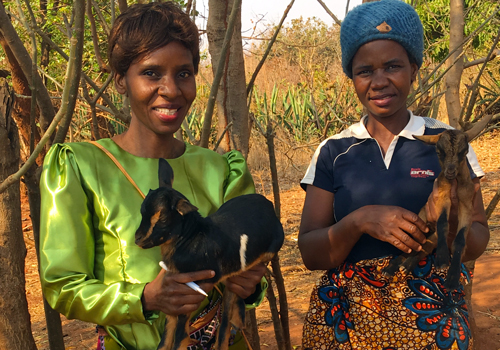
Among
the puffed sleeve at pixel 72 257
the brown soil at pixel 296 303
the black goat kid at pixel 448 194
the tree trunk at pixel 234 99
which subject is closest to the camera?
the puffed sleeve at pixel 72 257

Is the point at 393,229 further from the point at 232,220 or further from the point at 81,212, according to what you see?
the point at 81,212

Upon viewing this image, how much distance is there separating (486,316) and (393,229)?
137 inches

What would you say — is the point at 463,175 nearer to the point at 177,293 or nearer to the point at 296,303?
the point at 177,293

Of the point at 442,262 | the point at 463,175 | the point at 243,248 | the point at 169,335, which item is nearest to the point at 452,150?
the point at 463,175

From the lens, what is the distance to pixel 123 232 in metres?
2.10

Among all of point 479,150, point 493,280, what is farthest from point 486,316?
point 479,150

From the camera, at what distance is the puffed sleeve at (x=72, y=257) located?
193 cm

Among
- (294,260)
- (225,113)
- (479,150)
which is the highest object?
(225,113)

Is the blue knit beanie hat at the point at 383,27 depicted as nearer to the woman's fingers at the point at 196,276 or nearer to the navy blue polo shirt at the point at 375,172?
the navy blue polo shirt at the point at 375,172

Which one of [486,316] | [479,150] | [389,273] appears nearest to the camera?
[389,273]

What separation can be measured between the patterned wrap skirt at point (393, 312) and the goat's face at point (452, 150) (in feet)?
1.83

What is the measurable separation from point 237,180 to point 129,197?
54 centimetres

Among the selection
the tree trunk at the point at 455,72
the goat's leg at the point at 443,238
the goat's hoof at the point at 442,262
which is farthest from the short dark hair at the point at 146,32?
the tree trunk at the point at 455,72

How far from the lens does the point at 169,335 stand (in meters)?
1.84
